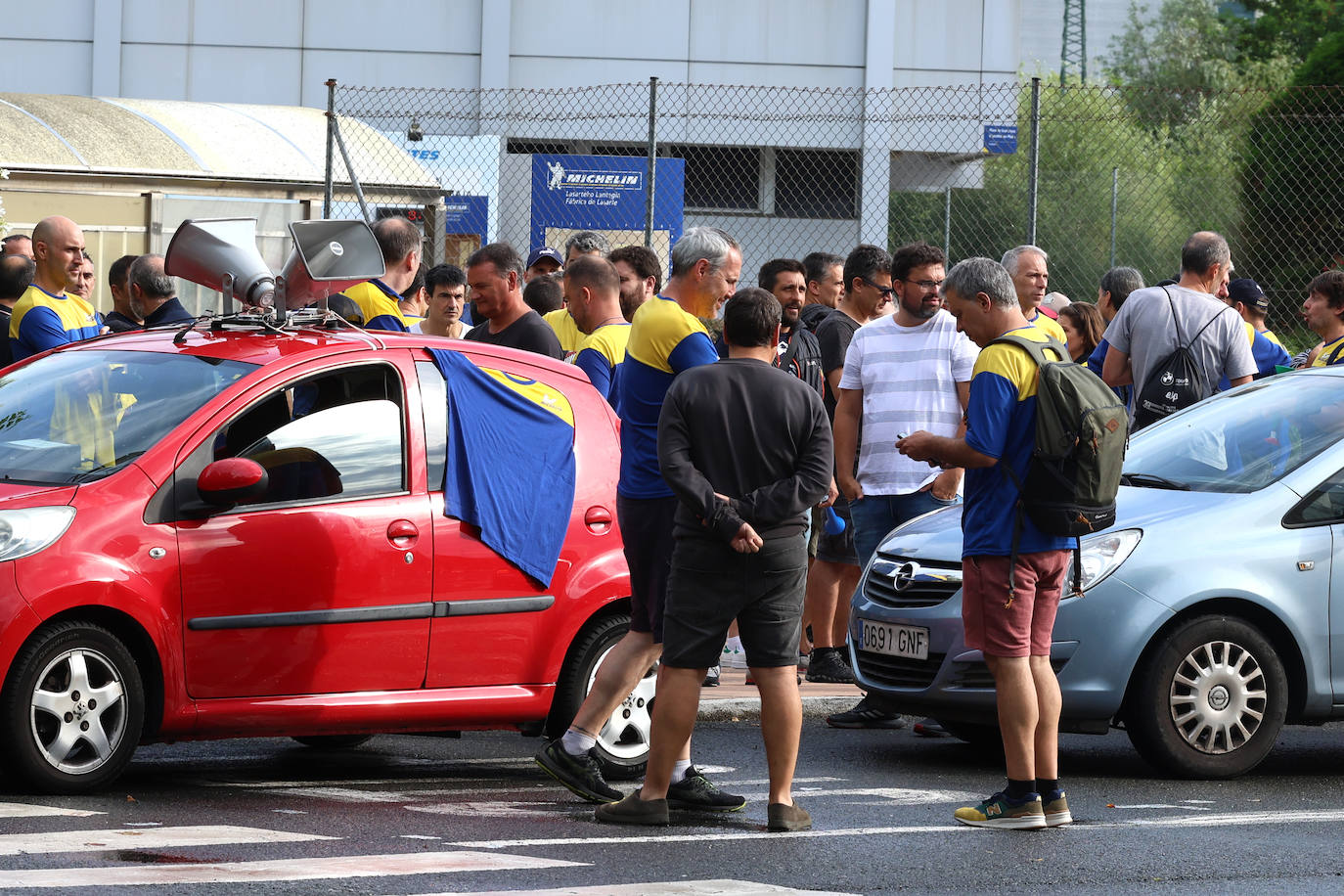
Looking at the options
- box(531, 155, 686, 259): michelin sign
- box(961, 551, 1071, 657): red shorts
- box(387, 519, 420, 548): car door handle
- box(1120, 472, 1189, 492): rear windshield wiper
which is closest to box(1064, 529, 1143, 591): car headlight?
box(1120, 472, 1189, 492): rear windshield wiper

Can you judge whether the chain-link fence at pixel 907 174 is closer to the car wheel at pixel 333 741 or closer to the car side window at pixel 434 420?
the car wheel at pixel 333 741

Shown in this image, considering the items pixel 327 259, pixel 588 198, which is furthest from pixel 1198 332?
pixel 588 198

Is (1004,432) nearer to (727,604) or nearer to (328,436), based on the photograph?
(727,604)

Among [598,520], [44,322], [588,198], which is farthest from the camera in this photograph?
[588,198]

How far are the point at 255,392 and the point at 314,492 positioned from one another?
40 cm

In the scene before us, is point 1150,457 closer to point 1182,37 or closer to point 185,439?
point 185,439

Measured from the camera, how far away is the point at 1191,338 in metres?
10.1

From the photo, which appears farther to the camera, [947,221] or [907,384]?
[947,221]

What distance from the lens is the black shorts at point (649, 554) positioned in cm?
698

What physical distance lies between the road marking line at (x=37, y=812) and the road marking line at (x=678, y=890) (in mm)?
1538

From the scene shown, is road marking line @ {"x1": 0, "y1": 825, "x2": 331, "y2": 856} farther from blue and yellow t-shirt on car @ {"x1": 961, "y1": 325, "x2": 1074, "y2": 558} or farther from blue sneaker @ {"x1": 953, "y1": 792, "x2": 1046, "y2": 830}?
blue and yellow t-shirt on car @ {"x1": 961, "y1": 325, "x2": 1074, "y2": 558}

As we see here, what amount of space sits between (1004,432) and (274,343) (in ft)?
8.68

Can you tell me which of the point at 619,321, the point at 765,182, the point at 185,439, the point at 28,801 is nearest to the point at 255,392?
the point at 185,439

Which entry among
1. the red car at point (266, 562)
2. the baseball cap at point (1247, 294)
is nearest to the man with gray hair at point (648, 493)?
the red car at point (266, 562)
